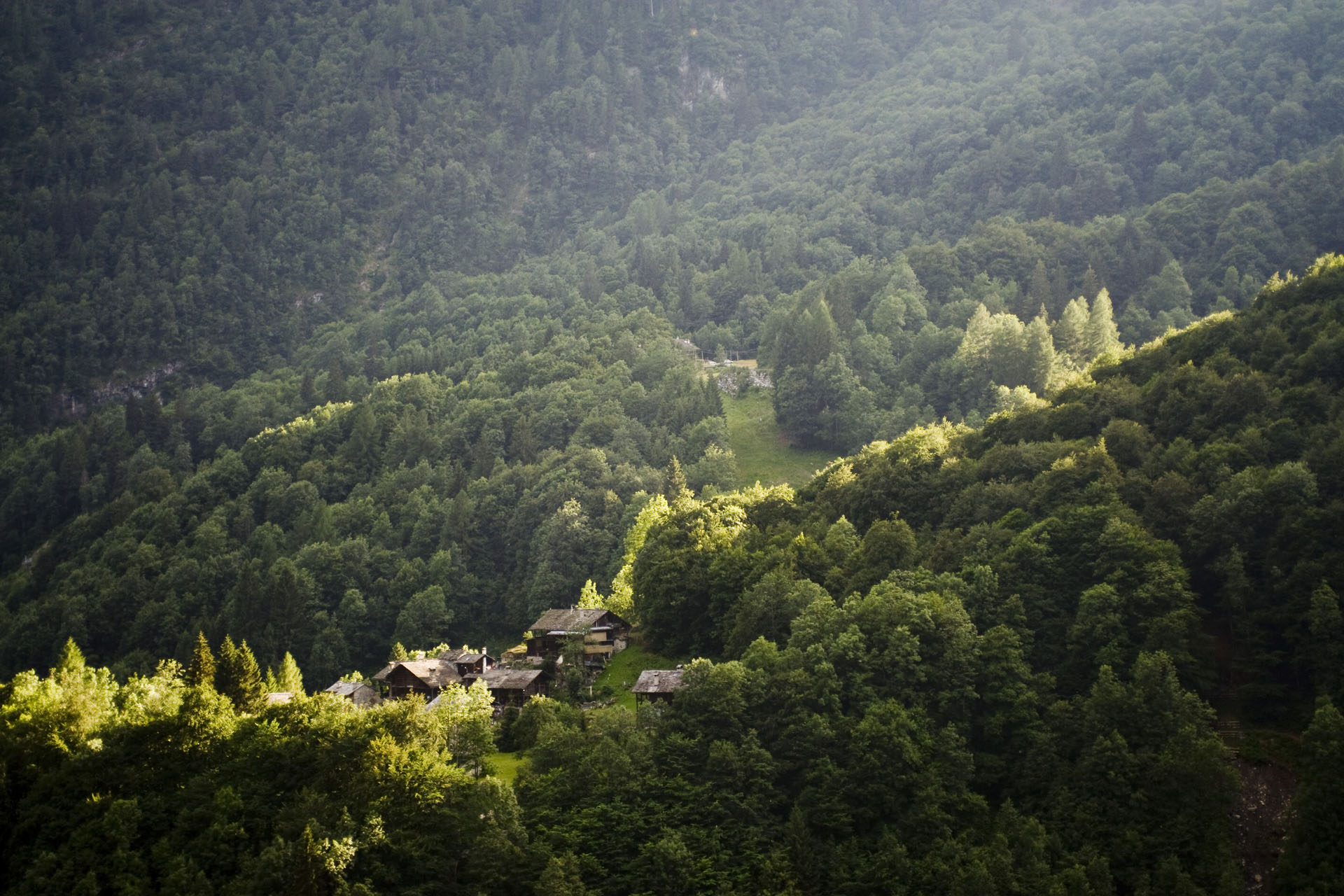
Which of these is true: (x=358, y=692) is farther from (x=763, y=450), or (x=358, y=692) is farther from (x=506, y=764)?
(x=763, y=450)

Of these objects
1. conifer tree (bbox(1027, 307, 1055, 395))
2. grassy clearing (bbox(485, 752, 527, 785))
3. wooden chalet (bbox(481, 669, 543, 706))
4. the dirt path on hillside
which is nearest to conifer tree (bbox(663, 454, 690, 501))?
conifer tree (bbox(1027, 307, 1055, 395))

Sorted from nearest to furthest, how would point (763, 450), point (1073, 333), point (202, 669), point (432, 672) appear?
point (202, 669) < point (432, 672) < point (1073, 333) < point (763, 450)

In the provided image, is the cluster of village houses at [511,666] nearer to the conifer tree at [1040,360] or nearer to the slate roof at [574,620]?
the slate roof at [574,620]

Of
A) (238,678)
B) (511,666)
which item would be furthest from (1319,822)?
(238,678)

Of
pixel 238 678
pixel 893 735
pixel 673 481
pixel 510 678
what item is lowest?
pixel 673 481

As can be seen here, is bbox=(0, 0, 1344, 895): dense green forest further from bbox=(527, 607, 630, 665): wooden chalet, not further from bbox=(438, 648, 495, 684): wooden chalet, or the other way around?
bbox=(438, 648, 495, 684): wooden chalet

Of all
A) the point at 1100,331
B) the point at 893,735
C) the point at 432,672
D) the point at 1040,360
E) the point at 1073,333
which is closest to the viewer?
the point at 893,735
